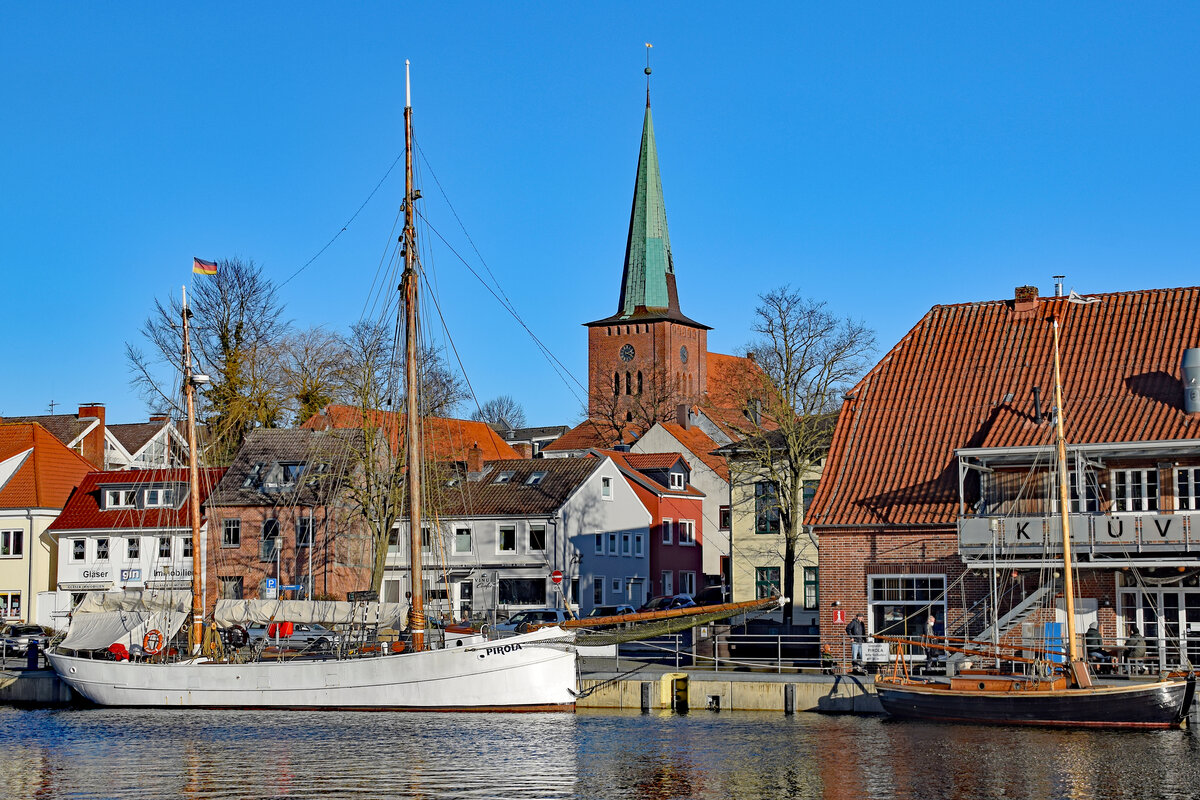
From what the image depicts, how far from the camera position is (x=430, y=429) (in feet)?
213

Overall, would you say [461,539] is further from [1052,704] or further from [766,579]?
[1052,704]

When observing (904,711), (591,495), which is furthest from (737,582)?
(904,711)

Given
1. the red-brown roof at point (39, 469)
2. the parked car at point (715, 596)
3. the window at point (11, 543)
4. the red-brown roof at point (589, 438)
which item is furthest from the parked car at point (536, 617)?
the red-brown roof at point (589, 438)

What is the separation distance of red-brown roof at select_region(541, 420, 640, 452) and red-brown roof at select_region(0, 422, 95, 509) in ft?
140

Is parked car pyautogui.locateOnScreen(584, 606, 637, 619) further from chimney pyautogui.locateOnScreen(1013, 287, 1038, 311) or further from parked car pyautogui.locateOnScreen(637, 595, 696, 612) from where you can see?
chimney pyautogui.locateOnScreen(1013, 287, 1038, 311)

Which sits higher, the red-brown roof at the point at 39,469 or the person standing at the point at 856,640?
the red-brown roof at the point at 39,469

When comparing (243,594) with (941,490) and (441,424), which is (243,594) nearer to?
(441,424)

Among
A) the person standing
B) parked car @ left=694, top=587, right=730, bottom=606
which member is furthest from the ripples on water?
parked car @ left=694, top=587, right=730, bottom=606

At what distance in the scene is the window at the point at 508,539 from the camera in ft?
226

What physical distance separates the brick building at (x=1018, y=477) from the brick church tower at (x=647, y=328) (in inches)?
3419

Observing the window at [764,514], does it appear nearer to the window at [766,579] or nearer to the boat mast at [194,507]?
the window at [766,579]

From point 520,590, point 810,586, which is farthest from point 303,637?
point 810,586

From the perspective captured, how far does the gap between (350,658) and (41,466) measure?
40775 mm

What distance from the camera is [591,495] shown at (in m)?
72.2
